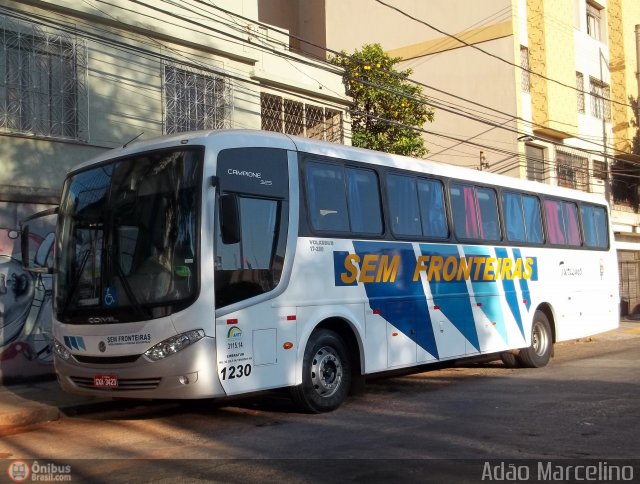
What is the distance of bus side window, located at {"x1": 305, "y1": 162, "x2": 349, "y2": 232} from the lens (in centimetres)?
973

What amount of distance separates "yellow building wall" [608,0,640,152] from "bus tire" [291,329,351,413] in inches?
968

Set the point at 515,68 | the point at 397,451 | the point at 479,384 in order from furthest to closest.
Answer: the point at 515,68 → the point at 479,384 → the point at 397,451

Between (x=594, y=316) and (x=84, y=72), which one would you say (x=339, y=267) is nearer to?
(x=84, y=72)

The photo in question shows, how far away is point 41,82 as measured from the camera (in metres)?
12.9

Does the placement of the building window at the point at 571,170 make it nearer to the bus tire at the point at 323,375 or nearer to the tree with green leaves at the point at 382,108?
the tree with green leaves at the point at 382,108

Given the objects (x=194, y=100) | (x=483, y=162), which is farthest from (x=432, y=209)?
(x=483, y=162)

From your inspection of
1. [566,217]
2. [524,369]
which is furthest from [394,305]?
[566,217]

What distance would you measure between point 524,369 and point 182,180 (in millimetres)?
8277

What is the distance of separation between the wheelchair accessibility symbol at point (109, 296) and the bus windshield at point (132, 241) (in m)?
0.01

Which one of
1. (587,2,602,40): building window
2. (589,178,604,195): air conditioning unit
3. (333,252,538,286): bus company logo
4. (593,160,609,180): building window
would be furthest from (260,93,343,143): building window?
(587,2,602,40): building window

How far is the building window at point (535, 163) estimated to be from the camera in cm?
2655

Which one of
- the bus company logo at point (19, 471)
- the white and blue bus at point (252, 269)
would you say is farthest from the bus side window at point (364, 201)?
the bus company logo at point (19, 471)

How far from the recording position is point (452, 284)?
39.9 feet

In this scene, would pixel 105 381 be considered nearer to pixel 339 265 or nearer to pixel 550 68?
pixel 339 265
